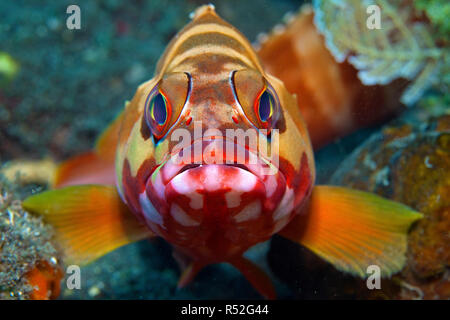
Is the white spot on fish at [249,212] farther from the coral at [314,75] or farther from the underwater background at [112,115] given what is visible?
the coral at [314,75]

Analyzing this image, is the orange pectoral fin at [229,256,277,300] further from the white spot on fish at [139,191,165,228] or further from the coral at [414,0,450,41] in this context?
the coral at [414,0,450,41]

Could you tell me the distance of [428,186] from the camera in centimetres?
267

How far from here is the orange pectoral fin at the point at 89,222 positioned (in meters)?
2.66

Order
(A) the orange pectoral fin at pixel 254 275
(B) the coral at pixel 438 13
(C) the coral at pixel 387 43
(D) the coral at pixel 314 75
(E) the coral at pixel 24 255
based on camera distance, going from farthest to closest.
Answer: (D) the coral at pixel 314 75, (C) the coral at pixel 387 43, (B) the coral at pixel 438 13, (A) the orange pectoral fin at pixel 254 275, (E) the coral at pixel 24 255

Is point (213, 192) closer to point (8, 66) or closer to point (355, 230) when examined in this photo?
point (355, 230)

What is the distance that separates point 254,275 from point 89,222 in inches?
49.4

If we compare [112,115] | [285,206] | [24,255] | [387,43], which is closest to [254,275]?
[285,206]

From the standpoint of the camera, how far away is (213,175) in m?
1.59

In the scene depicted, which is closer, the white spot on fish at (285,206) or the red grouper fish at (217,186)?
the red grouper fish at (217,186)

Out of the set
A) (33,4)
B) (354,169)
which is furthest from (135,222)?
(33,4)

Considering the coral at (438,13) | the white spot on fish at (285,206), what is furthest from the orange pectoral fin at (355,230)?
the coral at (438,13)

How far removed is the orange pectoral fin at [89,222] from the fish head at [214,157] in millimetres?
375

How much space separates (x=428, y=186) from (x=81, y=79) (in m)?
4.97

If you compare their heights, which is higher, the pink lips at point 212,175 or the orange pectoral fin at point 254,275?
the pink lips at point 212,175
